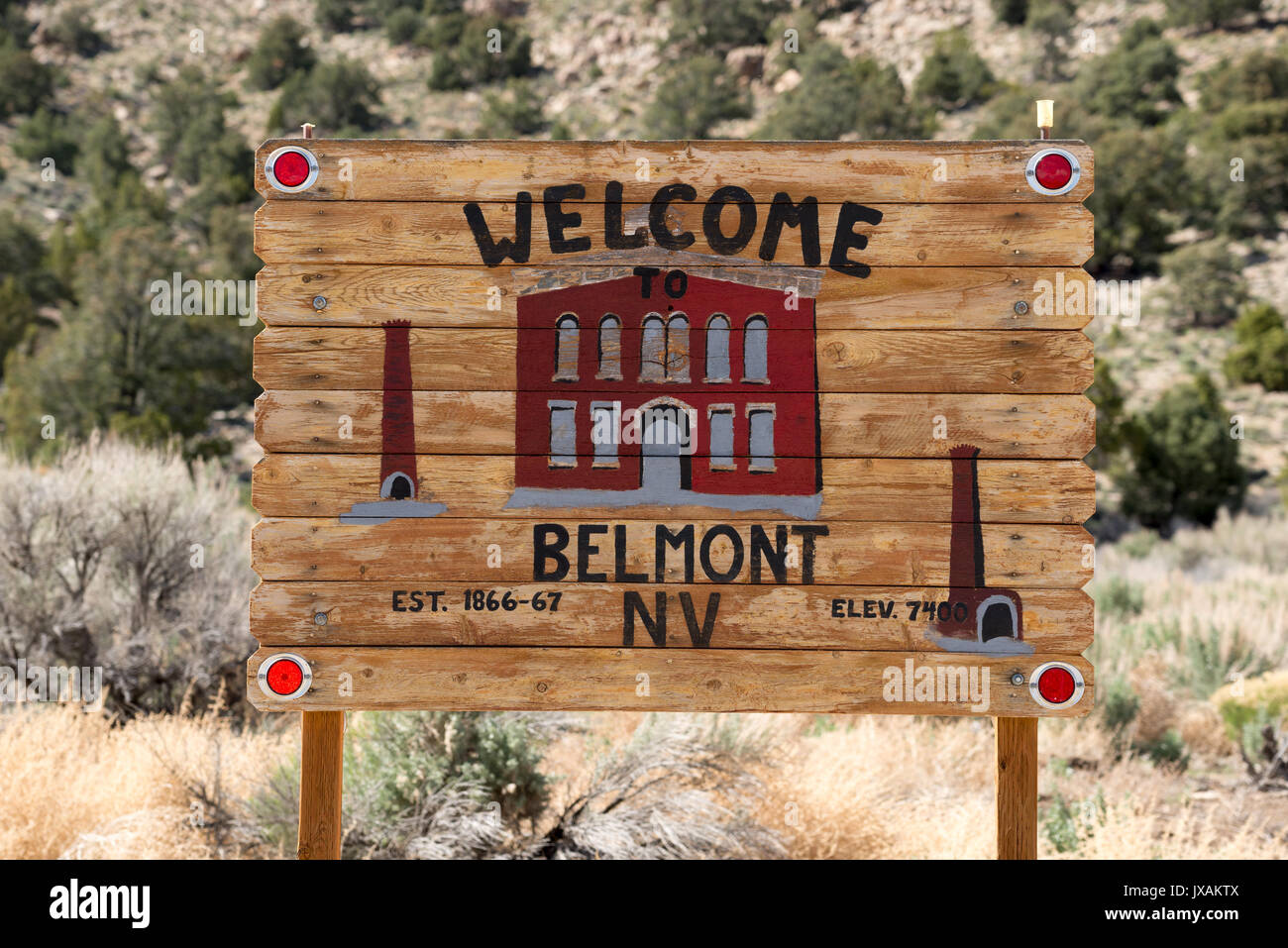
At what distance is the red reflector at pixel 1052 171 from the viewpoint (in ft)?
9.71

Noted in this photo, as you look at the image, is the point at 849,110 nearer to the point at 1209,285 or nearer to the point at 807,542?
the point at 1209,285

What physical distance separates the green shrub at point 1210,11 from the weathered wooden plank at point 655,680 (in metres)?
53.3

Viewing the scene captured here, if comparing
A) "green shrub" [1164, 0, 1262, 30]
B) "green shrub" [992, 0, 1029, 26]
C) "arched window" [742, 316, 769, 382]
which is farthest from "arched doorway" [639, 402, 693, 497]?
"green shrub" [992, 0, 1029, 26]

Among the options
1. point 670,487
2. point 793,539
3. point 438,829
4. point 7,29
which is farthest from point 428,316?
point 7,29

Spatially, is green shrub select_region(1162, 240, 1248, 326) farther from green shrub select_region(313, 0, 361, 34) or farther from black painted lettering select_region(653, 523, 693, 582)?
green shrub select_region(313, 0, 361, 34)

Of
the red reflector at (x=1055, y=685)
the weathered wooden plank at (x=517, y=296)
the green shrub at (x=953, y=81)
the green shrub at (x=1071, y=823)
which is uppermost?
the green shrub at (x=953, y=81)

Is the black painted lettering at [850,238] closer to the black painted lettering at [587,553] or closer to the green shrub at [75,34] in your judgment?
the black painted lettering at [587,553]

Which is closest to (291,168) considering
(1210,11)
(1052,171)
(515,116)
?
(1052,171)

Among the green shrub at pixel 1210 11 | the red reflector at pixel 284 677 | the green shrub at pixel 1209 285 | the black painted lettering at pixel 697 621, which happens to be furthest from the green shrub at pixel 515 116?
the black painted lettering at pixel 697 621

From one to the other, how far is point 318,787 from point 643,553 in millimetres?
1259

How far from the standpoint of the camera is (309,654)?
2.95 m

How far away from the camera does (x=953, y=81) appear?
46.7 metres

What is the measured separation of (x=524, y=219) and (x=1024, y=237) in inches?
60.2

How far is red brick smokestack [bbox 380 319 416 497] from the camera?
297 centimetres
